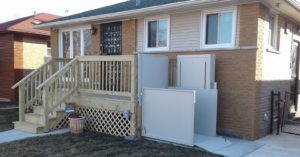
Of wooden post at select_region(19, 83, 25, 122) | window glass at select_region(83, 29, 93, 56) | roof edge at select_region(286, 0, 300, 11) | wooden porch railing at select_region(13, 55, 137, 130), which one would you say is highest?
roof edge at select_region(286, 0, 300, 11)

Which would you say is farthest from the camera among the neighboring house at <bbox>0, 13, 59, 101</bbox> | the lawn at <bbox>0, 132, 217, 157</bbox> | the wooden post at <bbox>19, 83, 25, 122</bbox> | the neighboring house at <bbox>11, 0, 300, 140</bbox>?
the neighboring house at <bbox>0, 13, 59, 101</bbox>

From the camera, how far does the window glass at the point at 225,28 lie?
7.75 m

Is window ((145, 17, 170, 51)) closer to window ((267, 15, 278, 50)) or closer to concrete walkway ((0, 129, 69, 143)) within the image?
window ((267, 15, 278, 50))

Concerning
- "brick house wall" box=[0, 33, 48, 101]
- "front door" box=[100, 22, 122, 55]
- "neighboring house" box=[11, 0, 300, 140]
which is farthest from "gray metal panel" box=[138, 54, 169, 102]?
"brick house wall" box=[0, 33, 48, 101]

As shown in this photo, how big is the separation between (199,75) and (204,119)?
110 cm

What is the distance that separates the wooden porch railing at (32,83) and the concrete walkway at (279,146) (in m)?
6.10

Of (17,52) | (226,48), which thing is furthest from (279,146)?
(17,52)

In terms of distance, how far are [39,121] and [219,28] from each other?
213 inches

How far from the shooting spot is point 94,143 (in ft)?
22.5

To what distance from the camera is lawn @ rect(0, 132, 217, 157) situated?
5957mm

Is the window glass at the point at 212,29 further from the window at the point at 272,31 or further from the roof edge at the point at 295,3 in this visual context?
the roof edge at the point at 295,3

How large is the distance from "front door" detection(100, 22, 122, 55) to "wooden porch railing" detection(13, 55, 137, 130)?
222 cm

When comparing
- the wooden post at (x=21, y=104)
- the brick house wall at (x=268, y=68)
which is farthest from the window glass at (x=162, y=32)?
the wooden post at (x=21, y=104)

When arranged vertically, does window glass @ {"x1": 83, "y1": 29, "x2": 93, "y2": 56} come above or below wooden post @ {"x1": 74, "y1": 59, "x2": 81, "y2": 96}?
above
